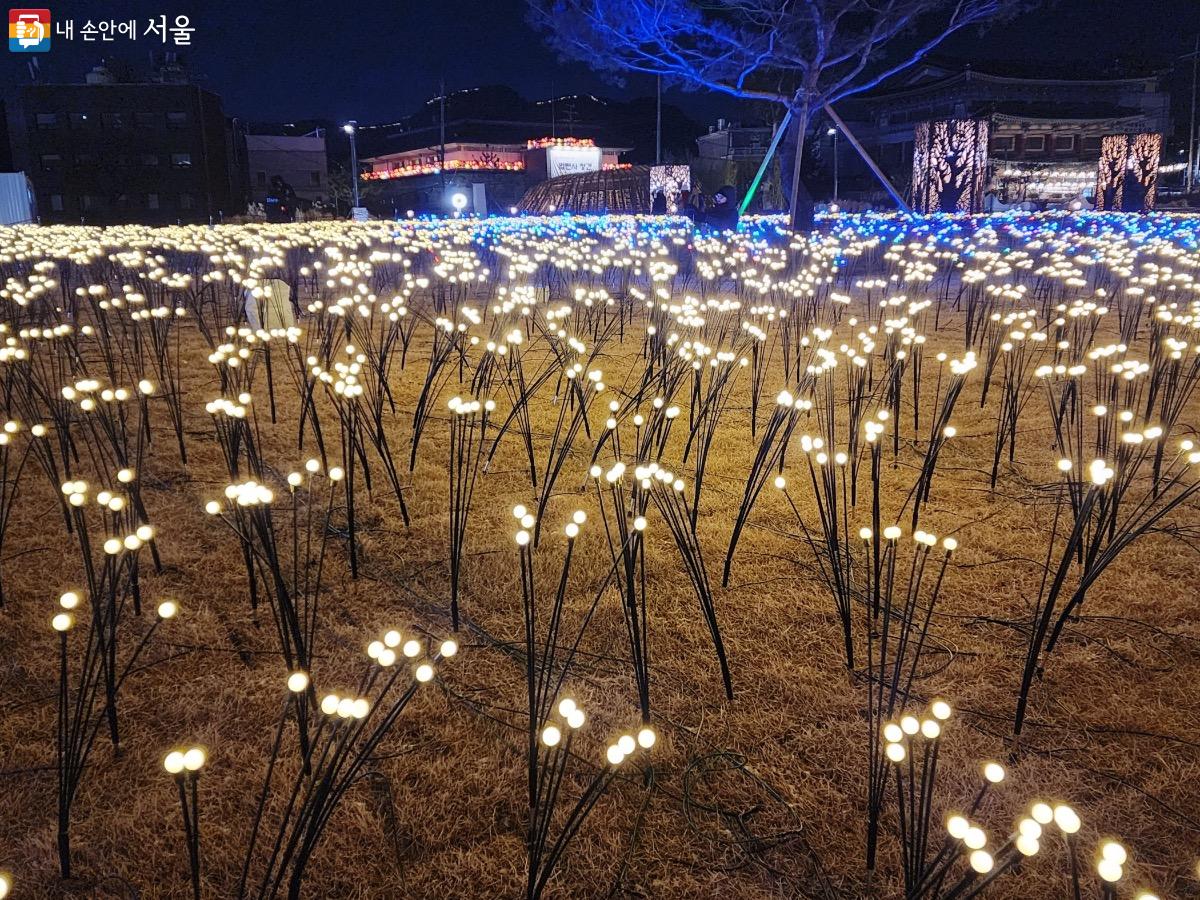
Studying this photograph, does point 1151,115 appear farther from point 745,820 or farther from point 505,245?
point 745,820

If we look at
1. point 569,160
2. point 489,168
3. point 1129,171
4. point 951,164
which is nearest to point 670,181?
point 951,164

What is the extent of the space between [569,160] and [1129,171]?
872 inches

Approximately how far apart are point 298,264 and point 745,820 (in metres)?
10.8

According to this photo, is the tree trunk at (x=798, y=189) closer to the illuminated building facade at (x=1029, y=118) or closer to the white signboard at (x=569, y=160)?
the illuminated building facade at (x=1029, y=118)

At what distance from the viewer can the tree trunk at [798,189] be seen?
41.2 ft

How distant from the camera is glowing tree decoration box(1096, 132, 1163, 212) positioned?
16156 millimetres

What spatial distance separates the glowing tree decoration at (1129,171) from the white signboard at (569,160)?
805 inches

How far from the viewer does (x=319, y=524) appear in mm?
3162

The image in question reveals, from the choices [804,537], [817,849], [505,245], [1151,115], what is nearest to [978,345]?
[804,537]

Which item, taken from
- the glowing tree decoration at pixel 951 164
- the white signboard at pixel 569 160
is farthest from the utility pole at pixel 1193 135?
the white signboard at pixel 569 160

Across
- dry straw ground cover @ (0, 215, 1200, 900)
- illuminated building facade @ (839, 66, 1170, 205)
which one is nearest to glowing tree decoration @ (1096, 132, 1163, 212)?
illuminated building facade @ (839, 66, 1170, 205)

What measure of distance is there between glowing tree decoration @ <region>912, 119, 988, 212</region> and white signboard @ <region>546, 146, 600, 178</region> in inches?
718

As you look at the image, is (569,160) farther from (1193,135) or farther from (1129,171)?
(1193,135)

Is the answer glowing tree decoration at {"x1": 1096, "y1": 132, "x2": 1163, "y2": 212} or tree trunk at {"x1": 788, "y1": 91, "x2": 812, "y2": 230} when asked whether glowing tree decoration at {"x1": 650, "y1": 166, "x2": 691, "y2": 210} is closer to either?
tree trunk at {"x1": 788, "y1": 91, "x2": 812, "y2": 230}
